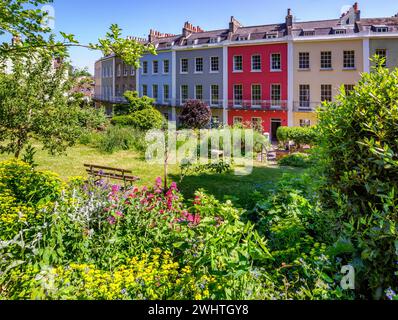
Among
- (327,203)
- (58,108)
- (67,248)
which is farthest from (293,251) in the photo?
(58,108)

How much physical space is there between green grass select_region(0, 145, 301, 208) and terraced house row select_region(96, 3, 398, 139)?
43.0ft

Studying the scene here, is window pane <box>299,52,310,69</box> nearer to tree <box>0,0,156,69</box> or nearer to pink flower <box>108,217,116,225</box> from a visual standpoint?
tree <box>0,0,156,69</box>

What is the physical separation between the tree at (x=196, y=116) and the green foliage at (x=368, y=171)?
2033cm

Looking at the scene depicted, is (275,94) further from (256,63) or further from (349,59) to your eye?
(349,59)

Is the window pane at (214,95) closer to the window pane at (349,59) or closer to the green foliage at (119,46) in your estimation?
the window pane at (349,59)

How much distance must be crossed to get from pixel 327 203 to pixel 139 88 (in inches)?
1649

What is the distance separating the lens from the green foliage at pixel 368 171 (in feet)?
9.31

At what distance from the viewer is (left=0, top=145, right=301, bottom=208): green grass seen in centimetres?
1044

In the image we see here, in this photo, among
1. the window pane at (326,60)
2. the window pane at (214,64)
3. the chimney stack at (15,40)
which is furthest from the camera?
the window pane at (214,64)

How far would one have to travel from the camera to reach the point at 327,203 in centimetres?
361

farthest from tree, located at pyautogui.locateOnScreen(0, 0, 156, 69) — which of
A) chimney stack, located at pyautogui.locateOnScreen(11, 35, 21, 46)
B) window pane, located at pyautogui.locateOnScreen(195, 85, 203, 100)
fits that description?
window pane, located at pyautogui.locateOnScreen(195, 85, 203, 100)

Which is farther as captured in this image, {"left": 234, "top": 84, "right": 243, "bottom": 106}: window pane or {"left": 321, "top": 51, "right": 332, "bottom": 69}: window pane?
{"left": 234, "top": 84, "right": 243, "bottom": 106}: window pane

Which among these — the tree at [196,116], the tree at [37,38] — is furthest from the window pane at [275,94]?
the tree at [37,38]

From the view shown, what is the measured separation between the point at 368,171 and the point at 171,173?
1027 cm
